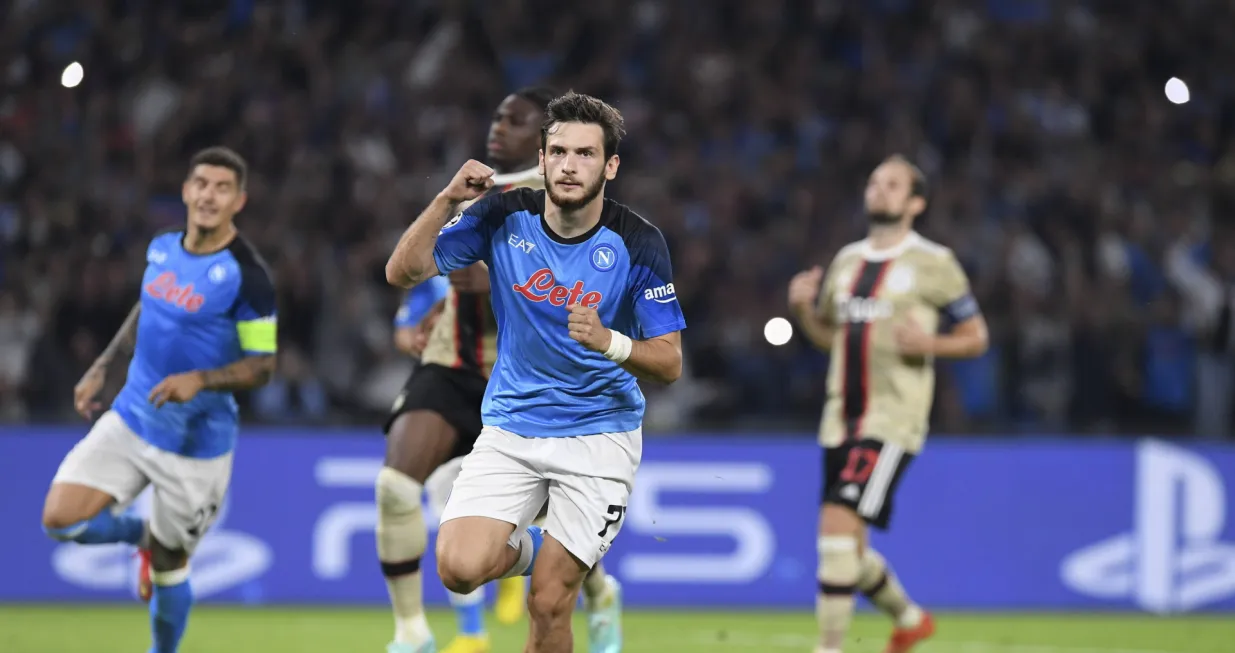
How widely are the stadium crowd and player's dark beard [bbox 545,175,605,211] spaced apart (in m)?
6.61

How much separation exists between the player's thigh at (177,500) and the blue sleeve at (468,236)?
7.57 ft

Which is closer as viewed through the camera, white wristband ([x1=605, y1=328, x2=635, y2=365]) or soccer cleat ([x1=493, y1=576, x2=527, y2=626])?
white wristband ([x1=605, y1=328, x2=635, y2=365])

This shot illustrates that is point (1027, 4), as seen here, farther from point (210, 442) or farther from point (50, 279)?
point (210, 442)

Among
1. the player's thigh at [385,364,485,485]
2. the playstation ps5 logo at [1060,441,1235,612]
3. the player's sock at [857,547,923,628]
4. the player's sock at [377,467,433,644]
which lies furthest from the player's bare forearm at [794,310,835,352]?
the playstation ps5 logo at [1060,441,1235,612]

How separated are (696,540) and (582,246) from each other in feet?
20.7

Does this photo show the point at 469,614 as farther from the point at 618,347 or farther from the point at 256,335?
the point at 618,347

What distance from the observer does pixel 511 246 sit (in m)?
6.21

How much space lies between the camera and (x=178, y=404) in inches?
307

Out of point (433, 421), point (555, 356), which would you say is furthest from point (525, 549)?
point (433, 421)

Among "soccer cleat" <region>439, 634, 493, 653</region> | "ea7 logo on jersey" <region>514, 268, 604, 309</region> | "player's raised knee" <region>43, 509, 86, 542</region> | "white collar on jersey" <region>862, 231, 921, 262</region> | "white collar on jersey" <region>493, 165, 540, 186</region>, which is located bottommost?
"soccer cleat" <region>439, 634, 493, 653</region>

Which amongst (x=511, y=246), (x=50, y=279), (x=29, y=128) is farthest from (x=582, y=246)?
(x=29, y=128)

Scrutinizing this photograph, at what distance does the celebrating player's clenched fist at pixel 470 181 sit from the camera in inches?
226

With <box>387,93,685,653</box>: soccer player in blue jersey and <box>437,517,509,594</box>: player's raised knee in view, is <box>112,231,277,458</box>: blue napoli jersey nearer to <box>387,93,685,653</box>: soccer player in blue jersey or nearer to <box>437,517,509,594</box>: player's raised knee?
<box>387,93,685,653</box>: soccer player in blue jersey

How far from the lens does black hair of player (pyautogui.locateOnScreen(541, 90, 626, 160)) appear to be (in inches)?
238
